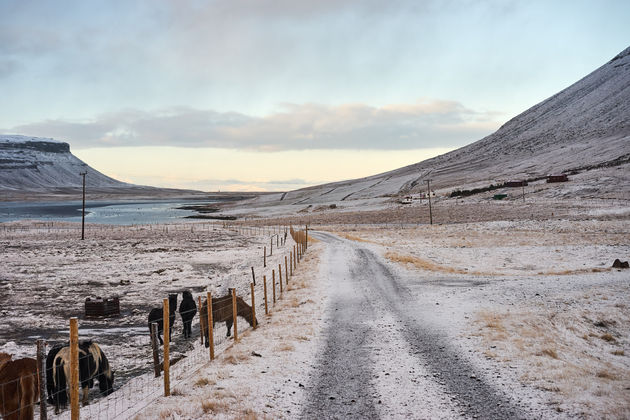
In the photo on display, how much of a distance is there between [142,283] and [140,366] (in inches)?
578

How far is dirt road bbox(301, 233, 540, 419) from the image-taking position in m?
8.80

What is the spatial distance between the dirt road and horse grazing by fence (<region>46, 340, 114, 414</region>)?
5036 mm

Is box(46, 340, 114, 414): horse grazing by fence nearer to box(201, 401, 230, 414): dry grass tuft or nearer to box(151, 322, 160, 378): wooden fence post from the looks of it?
box(151, 322, 160, 378): wooden fence post

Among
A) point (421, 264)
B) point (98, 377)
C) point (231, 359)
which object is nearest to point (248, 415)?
point (231, 359)

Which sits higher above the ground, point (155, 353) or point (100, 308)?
point (155, 353)

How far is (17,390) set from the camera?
855cm

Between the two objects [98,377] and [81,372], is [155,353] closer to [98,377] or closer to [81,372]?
[98,377]

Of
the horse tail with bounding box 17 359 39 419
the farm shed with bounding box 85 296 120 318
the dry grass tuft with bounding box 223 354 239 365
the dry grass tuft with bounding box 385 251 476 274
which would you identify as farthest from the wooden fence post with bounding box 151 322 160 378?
the dry grass tuft with bounding box 385 251 476 274

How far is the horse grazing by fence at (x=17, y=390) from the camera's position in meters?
8.45

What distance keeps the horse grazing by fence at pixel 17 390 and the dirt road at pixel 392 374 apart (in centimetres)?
519

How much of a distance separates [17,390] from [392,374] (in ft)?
25.2

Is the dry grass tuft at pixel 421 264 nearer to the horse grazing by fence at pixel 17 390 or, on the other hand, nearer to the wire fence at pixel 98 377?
the wire fence at pixel 98 377

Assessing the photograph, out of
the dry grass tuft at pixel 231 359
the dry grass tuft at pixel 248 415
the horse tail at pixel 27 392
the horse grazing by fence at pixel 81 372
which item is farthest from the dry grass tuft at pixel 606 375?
the horse tail at pixel 27 392

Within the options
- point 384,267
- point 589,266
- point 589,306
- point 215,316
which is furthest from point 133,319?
point 589,266
